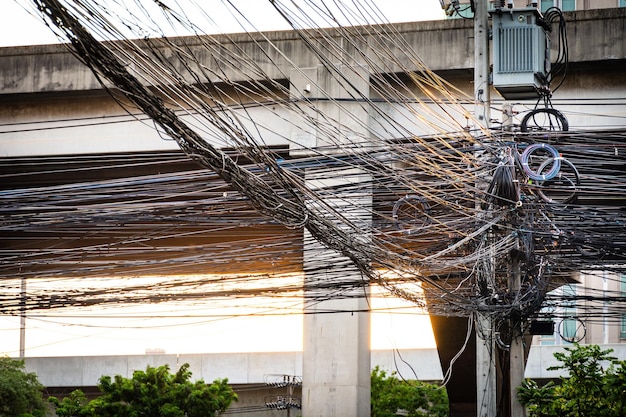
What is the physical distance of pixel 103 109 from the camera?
56.0ft

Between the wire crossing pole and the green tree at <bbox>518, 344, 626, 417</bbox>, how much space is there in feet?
7.09

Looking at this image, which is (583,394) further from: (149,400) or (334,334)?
(149,400)

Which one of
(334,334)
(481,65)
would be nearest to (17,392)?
(334,334)

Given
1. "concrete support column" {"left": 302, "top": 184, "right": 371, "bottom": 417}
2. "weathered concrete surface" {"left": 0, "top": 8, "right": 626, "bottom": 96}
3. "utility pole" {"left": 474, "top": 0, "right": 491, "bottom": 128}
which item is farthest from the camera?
"concrete support column" {"left": 302, "top": 184, "right": 371, "bottom": 417}

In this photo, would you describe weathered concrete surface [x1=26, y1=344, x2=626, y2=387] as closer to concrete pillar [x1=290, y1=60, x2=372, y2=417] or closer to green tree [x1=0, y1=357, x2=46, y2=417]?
green tree [x1=0, y1=357, x2=46, y2=417]

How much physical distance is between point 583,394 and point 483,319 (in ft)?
11.6

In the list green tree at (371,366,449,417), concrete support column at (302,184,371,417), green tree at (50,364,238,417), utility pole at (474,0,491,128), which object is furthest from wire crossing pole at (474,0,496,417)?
green tree at (371,366,449,417)

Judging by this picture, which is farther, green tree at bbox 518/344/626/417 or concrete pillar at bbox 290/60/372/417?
concrete pillar at bbox 290/60/372/417

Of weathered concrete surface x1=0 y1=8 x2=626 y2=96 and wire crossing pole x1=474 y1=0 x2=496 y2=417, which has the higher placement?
weathered concrete surface x1=0 y1=8 x2=626 y2=96

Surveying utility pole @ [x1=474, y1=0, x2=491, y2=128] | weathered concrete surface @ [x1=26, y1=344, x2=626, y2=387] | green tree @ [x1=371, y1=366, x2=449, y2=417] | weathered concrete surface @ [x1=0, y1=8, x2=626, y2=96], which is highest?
weathered concrete surface @ [x1=0, y1=8, x2=626, y2=96]

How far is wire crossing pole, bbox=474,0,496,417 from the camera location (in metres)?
11.6

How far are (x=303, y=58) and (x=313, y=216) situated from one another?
25.5 feet

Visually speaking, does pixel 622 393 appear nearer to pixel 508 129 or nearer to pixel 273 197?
pixel 508 129

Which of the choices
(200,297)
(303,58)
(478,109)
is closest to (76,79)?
(303,58)
